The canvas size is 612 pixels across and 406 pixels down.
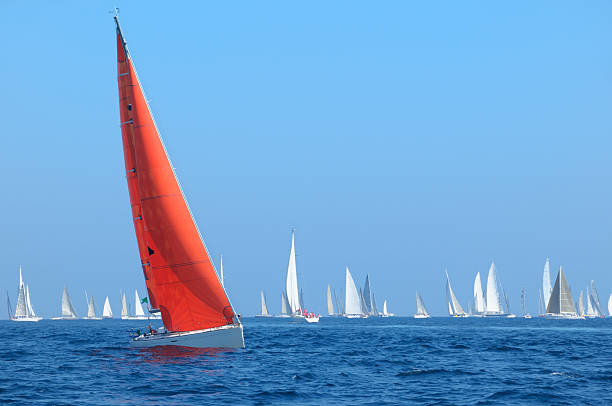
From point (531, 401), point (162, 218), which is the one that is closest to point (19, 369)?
point (162, 218)

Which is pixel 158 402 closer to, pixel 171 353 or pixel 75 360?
pixel 171 353

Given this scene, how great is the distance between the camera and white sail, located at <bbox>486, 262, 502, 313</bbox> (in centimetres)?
16612

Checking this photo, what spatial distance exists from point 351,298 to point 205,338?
12784 centimetres

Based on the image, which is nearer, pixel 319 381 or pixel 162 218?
pixel 319 381

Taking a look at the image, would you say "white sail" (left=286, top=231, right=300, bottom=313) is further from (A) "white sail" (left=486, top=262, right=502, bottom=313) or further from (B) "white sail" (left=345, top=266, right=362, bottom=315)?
(A) "white sail" (left=486, top=262, right=502, bottom=313)

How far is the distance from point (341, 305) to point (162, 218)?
150m

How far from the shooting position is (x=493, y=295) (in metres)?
168

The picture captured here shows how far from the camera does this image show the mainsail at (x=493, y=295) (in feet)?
544

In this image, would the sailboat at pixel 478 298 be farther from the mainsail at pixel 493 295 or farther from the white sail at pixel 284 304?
the white sail at pixel 284 304

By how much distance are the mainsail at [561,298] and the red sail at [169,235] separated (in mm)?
98231

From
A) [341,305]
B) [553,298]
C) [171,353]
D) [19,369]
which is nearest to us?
[19,369]

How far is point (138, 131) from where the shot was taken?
36906 millimetres

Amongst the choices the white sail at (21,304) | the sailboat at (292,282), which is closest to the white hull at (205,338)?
the sailboat at (292,282)

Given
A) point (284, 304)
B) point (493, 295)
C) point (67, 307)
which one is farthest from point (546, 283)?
point (67, 307)
